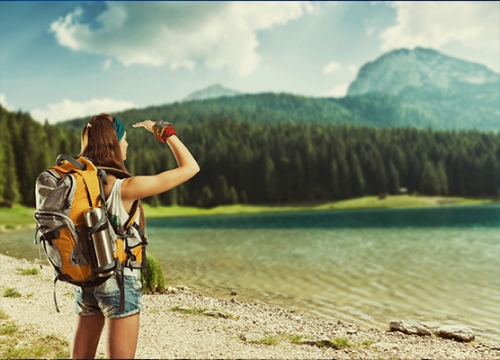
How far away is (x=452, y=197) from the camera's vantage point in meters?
143

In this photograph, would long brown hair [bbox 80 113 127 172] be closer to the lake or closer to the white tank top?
the white tank top

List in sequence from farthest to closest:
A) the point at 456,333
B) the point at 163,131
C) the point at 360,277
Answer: the point at 360,277 → the point at 456,333 → the point at 163,131

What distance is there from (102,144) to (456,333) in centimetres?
1022

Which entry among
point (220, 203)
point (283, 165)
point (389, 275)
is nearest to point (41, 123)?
point (220, 203)

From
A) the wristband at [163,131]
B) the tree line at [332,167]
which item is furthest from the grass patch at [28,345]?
the tree line at [332,167]

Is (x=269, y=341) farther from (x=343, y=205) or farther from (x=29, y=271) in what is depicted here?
(x=343, y=205)

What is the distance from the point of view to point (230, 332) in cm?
949

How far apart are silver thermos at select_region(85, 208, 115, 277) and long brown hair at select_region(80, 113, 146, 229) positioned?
1.69ft

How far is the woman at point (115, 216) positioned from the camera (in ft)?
12.9

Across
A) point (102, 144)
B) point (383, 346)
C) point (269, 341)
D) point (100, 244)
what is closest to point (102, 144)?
point (102, 144)

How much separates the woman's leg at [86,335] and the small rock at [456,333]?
370 inches

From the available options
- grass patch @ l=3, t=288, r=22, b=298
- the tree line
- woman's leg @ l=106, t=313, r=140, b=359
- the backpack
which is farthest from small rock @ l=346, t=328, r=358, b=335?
the tree line

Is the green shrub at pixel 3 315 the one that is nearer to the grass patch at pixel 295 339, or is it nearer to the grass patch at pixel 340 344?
the grass patch at pixel 295 339

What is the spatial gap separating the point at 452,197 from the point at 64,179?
6146 inches
